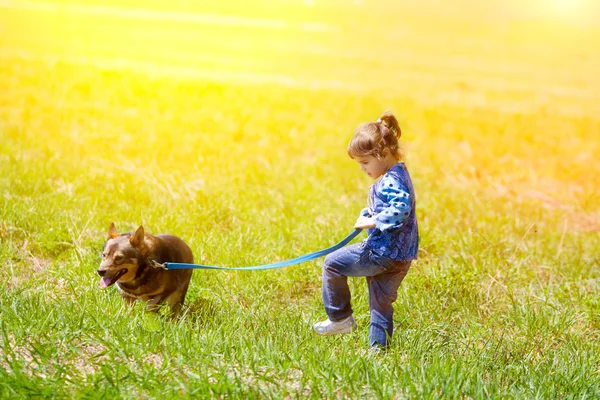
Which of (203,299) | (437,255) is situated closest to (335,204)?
(437,255)

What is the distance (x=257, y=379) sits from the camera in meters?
4.48

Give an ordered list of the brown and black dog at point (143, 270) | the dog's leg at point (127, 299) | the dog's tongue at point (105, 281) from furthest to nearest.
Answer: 1. the dog's leg at point (127, 299)
2. the brown and black dog at point (143, 270)
3. the dog's tongue at point (105, 281)

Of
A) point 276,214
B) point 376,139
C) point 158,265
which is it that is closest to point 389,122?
point 376,139

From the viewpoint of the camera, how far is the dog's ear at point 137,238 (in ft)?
18.4

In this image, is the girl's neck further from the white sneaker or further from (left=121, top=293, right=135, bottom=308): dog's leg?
(left=121, top=293, right=135, bottom=308): dog's leg

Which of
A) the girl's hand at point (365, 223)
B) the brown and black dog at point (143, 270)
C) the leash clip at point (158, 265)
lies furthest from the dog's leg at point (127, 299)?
the girl's hand at point (365, 223)

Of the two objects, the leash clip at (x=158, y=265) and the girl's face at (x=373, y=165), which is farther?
the leash clip at (x=158, y=265)

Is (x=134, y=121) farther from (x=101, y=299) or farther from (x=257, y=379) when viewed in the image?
(x=257, y=379)

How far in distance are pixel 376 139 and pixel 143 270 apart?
6.73 ft

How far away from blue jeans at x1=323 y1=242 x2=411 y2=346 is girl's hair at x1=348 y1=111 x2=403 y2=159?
0.66 metres

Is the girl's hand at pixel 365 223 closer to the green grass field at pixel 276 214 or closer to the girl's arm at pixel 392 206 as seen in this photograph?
the girl's arm at pixel 392 206

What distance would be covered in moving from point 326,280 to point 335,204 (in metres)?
3.45

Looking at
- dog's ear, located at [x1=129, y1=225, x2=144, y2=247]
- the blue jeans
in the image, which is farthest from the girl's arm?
dog's ear, located at [x1=129, y1=225, x2=144, y2=247]

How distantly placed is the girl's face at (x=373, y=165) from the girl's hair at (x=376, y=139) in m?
0.03
